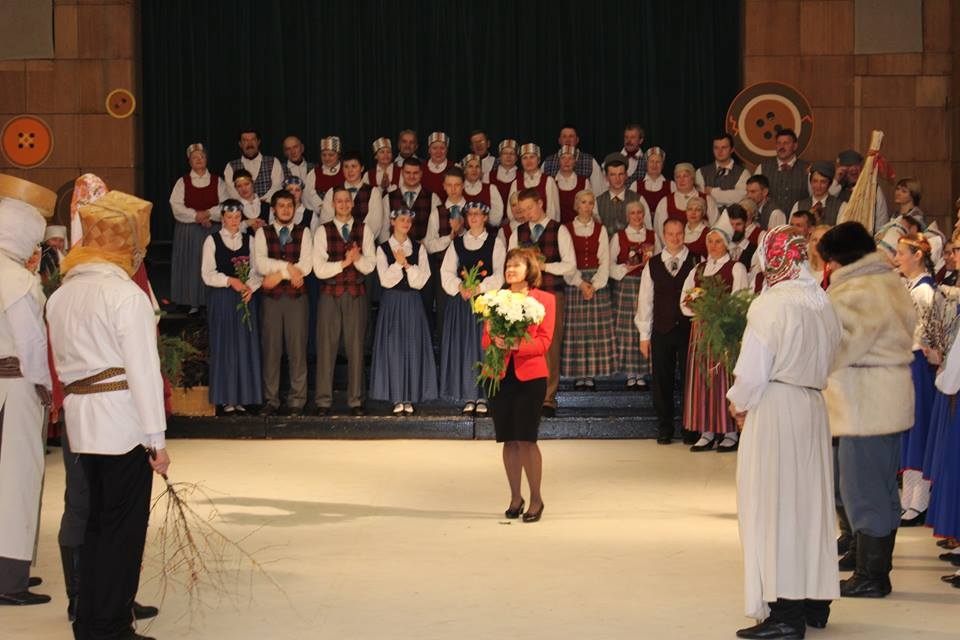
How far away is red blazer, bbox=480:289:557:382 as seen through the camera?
704cm

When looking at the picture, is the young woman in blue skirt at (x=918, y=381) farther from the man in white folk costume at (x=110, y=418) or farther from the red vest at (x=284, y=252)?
the red vest at (x=284, y=252)

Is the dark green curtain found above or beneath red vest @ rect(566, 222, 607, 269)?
above

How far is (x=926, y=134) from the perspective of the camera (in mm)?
12594

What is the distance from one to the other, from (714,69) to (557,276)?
437 cm

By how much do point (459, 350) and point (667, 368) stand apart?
156cm

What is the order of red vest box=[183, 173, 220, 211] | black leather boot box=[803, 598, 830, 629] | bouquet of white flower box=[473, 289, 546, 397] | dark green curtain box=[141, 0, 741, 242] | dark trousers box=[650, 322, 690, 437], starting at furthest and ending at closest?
dark green curtain box=[141, 0, 741, 242], red vest box=[183, 173, 220, 211], dark trousers box=[650, 322, 690, 437], bouquet of white flower box=[473, 289, 546, 397], black leather boot box=[803, 598, 830, 629]

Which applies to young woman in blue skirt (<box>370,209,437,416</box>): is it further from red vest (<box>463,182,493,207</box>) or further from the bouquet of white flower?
the bouquet of white flower

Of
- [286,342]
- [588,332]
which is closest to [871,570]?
[588,332]

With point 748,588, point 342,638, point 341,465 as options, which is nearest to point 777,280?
point 748,588

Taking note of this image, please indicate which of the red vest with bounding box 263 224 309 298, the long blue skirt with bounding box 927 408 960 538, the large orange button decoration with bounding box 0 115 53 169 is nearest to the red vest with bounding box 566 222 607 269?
the red vest with bounding box 263 224 309 298

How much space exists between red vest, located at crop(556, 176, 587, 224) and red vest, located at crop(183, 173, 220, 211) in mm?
2962

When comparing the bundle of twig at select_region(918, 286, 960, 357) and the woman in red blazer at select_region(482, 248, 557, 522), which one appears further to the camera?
the woman in red blazer at select_region(482, 248, 557, 522)

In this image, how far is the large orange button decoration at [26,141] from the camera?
515 inches

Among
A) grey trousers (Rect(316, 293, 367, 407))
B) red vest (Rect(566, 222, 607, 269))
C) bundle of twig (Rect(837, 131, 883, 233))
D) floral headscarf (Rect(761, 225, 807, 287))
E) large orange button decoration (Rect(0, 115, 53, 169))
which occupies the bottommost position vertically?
grey trousers (Rect(316, 293, 367, 407))
